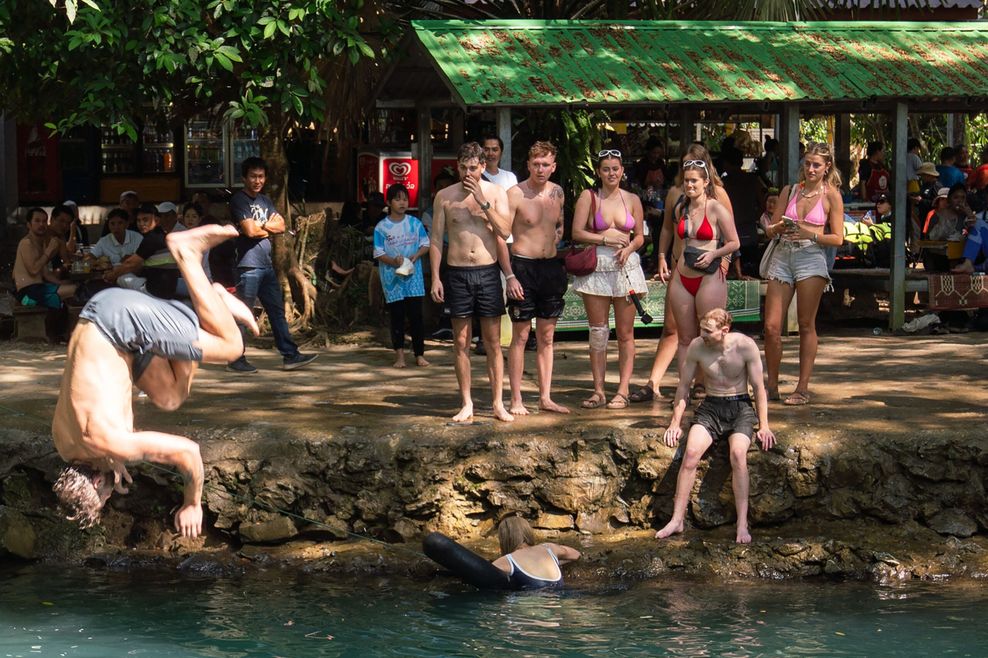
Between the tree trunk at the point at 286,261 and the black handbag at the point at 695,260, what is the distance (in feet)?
17.7

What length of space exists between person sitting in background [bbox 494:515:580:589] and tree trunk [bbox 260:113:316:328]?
548 centimetres

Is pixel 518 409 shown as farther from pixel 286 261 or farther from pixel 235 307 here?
pixel 286 261

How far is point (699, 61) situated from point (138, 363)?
27.5ft

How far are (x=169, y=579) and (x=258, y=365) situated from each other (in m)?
3.22

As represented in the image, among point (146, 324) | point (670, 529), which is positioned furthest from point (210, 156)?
point (146, 324)

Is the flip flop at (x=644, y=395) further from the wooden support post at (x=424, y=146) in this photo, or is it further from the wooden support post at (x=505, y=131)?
the wooden support post at (x=424, y=146)

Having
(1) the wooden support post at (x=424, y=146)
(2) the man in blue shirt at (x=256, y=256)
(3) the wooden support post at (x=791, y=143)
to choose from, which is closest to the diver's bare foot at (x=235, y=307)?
(2) the man in blue shirt at (x=256, y=256)

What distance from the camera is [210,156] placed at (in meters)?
21.6

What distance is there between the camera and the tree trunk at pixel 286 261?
46.2 ft

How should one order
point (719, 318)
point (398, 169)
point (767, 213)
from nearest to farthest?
point (719, 318) → point (767, 213) → point (398, 169)

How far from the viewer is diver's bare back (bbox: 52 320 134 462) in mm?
6289

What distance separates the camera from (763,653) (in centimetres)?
793

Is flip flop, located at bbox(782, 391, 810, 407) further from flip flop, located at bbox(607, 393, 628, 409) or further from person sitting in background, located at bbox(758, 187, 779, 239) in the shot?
person sitting in background, located at bbox(758, 187, 779, 239)

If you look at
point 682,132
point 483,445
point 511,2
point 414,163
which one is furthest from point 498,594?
point 414,163
